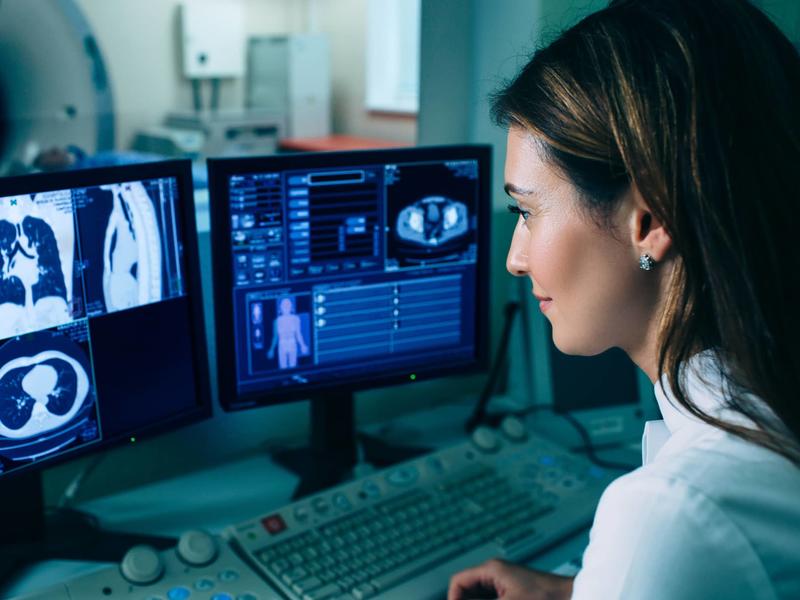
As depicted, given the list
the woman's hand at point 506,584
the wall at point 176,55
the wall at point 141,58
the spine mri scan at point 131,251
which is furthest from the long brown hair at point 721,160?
the wall at point 141,58

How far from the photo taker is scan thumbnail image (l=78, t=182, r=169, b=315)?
99 centimetres

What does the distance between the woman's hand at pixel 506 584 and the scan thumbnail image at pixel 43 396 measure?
0.51 metres

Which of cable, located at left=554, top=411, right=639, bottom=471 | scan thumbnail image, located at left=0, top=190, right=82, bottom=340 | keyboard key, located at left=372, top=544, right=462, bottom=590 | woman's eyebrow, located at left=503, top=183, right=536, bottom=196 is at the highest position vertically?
woman's eyebrow, located at left=503, top=183, right=536, bottom=196

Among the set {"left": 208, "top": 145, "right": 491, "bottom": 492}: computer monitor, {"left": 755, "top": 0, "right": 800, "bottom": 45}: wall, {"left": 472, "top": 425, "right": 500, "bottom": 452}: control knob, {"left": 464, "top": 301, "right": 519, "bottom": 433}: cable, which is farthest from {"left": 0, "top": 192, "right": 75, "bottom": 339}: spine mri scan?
{"left": 755, "top": 0, "right": 800, "bottom": 45}: wall

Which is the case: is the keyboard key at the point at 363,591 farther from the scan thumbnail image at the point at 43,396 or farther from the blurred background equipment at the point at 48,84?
the blurred background equipment at the point at 48,84

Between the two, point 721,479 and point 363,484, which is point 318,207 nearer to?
point 363,484

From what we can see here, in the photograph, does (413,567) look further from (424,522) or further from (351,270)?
(351,270)

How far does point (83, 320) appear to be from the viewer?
1002 mm

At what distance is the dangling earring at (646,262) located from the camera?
780mm

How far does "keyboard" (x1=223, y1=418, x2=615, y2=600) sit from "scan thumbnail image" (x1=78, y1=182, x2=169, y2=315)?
0.34 m

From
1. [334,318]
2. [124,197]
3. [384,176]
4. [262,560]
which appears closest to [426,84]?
[384,176]

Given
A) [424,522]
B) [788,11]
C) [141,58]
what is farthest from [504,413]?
[141,58]

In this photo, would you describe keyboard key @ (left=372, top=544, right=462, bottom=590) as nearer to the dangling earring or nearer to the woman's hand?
the woman's hand

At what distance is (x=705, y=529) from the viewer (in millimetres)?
621
